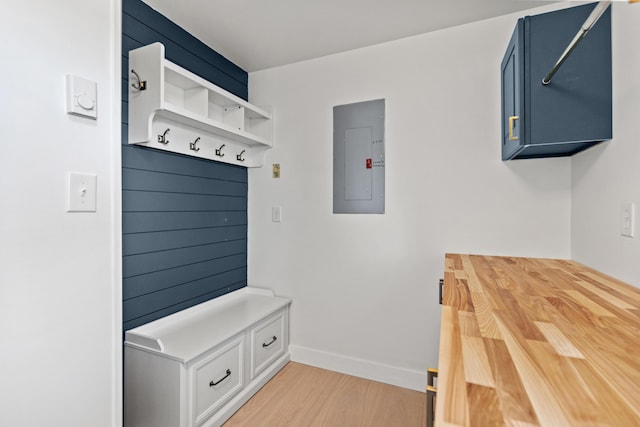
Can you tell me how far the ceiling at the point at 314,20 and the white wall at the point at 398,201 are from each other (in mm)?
109

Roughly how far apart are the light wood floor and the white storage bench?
0.11 meters

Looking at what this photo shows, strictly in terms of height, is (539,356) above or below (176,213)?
Result: below

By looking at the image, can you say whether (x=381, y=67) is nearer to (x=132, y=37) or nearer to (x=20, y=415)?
(x=132, y=37)

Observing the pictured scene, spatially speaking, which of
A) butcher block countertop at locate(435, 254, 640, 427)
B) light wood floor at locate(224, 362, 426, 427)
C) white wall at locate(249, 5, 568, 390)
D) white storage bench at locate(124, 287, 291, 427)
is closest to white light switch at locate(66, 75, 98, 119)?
white storage bench at locate(124, 287, 291, 427)

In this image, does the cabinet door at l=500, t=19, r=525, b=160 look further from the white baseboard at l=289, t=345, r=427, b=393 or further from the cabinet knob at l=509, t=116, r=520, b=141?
the white baseboard at l=289, t=345, r=427, b=393

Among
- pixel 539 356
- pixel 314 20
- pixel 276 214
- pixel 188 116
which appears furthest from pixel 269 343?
pixel 314 20

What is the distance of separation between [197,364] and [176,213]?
2.98ft

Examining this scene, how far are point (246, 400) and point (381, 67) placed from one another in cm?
240

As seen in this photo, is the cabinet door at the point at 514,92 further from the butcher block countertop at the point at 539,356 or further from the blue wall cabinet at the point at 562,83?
the butcher block countertop at the point at 539,356

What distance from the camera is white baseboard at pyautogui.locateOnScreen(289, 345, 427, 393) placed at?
2066mm

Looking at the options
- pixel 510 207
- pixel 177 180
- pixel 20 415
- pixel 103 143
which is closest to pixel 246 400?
pixel 20 415

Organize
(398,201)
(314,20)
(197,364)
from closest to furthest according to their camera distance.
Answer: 1. (197,364)
2. (314,20)
3. (398,201)

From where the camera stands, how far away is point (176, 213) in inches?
76.9

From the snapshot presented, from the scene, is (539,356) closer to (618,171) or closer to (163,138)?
(618,171)
